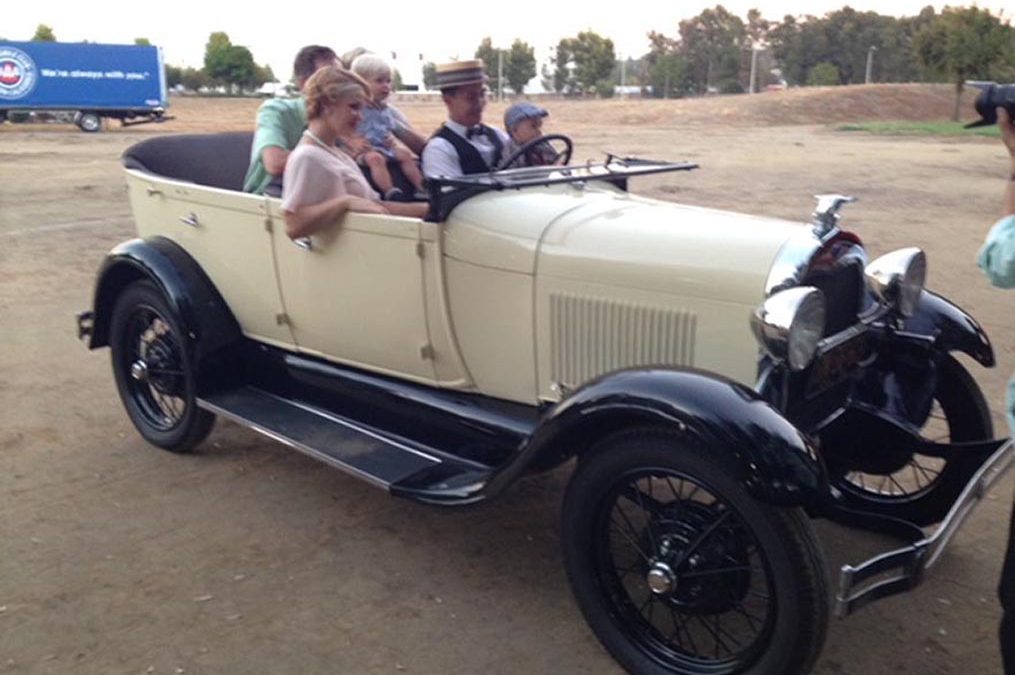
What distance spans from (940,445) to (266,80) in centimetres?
6622

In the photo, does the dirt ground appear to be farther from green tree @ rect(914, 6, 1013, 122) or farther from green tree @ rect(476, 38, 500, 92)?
green tree @ rect(476, 38, 500, 92)

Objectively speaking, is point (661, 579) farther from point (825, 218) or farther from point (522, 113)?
point (522, 113)

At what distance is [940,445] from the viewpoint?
10.7 ft

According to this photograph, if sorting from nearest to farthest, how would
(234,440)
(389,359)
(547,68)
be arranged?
(389,359), (234,440), (547,68)

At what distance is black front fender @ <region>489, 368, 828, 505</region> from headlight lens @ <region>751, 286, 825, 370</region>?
17 centimetres

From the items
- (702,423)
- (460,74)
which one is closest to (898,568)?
(702,423)

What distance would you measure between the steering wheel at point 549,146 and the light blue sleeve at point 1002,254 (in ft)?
6.09

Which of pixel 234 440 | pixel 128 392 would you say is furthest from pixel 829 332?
pixel 128 392

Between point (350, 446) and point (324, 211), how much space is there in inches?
33.2

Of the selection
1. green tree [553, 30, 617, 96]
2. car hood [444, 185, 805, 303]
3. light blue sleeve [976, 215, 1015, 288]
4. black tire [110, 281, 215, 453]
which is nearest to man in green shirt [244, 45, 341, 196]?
black tire [110, 281, 215, 453]

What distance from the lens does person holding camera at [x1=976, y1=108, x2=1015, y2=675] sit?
2.00 m

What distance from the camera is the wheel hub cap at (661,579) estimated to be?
2617mm

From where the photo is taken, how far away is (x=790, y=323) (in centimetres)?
256

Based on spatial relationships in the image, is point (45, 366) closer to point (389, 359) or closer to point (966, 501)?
point (389, 359)
